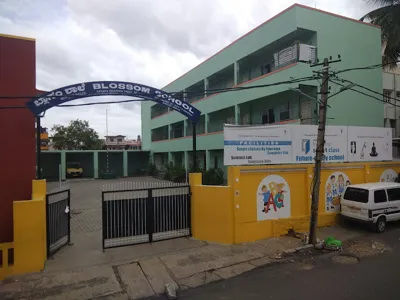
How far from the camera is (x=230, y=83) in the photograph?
26.1m

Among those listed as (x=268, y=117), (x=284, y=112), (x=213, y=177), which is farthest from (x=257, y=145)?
(x=213, y=177)

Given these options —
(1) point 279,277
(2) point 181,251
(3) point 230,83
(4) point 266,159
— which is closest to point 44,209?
(2) point 181,251

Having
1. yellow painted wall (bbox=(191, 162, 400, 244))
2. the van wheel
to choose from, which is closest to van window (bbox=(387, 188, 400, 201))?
the van wheel

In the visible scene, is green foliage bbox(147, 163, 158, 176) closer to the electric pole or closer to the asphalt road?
the electric pole

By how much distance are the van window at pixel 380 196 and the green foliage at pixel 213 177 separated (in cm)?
1316

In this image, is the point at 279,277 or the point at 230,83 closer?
the point at 279,277

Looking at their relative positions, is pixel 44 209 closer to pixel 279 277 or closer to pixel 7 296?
pixel 7 296

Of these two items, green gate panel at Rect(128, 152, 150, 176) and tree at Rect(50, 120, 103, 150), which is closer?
green gate panel at Rect(128, 152, 150, 176)

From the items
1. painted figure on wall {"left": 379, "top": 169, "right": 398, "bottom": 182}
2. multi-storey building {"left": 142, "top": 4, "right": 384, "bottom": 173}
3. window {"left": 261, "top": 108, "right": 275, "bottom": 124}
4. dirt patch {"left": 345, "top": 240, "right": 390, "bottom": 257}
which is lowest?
dirt patch {"left": 345, "top": 240, "right": 390, "bottom": 257}

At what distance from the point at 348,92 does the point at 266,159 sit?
12356 millimetres

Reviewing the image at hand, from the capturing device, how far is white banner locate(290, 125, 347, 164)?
33.0 ft

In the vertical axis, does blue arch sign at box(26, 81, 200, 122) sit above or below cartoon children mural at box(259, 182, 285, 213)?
above

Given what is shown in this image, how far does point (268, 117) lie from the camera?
849 inches

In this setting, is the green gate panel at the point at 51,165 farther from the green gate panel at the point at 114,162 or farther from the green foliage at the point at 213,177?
the green foliage at the point at 213,177
